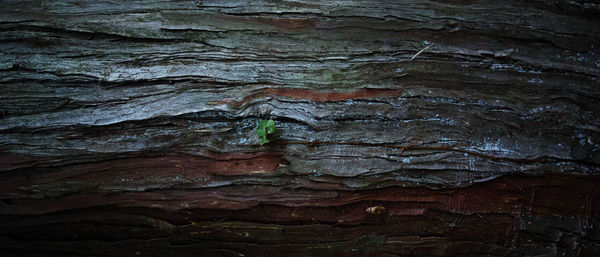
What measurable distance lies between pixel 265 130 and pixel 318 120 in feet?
0.90

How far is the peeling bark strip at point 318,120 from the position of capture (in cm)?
198

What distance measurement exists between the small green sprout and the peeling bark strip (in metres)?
0.06

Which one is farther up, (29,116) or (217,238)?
(29,116)

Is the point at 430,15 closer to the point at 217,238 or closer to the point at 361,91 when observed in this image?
the point at 361,91

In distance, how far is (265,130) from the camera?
6.27 feet

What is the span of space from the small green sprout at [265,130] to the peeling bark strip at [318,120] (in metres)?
0.06

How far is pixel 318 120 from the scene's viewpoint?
1.99 metres

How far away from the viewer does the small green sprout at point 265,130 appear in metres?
1.90

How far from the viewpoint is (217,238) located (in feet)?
6.88

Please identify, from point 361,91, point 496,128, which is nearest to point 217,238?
point 361,91

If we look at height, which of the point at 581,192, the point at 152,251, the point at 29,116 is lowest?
the point at 152,251

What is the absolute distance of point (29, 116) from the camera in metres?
2.04

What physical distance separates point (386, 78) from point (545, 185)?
956mm

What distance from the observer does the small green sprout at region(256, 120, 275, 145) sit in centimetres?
190
